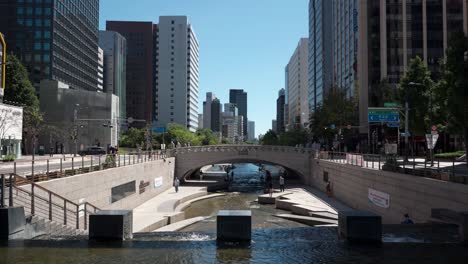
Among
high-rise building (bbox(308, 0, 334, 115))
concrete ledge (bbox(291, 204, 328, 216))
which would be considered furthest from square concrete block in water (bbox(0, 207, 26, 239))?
high-rise building (bbox(308, 0, 334, 115))

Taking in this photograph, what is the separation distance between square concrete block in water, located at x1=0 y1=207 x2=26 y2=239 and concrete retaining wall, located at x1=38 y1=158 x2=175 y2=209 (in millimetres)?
7212

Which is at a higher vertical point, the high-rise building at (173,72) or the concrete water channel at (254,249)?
the high-rise building at (173,72)

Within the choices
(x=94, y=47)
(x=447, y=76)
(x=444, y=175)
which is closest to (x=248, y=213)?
(x=444, y=175)

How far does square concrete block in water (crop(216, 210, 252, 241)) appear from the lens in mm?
12031

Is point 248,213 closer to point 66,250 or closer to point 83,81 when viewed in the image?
point 66,250

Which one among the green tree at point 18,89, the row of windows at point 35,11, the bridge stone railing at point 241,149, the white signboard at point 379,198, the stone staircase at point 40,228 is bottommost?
the white signboard at point 379,198

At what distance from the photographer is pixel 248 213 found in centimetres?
1224

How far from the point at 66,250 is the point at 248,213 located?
4.92 meters

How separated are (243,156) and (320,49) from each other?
258 ft

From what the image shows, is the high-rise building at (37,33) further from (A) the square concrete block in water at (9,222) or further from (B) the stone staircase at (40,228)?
(A) the square concrete block in water at (9,222)

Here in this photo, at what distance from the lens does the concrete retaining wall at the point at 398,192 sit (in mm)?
18623

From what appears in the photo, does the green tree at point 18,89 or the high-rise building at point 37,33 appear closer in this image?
the green tree at point 18,89

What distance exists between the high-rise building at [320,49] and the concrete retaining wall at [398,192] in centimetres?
7505

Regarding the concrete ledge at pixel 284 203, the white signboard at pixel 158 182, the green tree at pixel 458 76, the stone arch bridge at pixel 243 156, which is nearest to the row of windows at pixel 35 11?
the stone arch bridge at pixel 243 156
